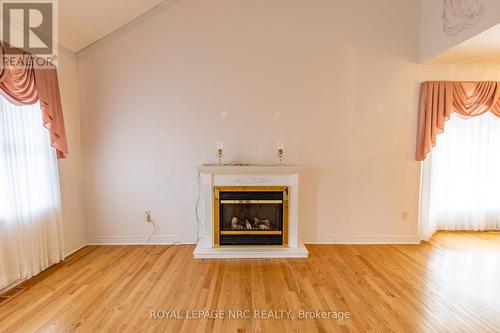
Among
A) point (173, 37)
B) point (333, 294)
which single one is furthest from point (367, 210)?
point (173, 37)

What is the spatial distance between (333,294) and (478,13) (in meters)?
2.98

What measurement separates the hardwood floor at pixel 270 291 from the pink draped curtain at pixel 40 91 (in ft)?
4.84

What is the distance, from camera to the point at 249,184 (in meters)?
3.07

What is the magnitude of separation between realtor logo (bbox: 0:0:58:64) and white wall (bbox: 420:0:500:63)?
4090 mm

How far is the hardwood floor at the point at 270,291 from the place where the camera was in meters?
1.90

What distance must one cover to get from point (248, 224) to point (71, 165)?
2382 millimetres

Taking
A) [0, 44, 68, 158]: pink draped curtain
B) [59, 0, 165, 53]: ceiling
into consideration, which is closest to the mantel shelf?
[0, 44, 68, 158]: pink draped curtain

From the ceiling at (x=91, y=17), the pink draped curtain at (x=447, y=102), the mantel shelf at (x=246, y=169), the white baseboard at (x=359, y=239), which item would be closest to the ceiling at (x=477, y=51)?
the pink draped curtain at (x=447, y=102)

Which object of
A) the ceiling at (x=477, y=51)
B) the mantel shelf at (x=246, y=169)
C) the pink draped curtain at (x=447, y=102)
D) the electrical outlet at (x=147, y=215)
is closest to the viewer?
the ceiling at (x=477, y=51)

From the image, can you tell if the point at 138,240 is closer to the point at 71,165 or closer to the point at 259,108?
the point at 71,165

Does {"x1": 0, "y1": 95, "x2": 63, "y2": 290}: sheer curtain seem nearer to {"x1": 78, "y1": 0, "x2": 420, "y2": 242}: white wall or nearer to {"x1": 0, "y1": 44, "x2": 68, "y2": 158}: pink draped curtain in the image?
{"x1": 0, "y1": 44, "x2": 68, "y2": 158}: pink draped curtain

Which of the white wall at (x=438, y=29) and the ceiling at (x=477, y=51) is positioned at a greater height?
the white wall at (x=438, y=29)

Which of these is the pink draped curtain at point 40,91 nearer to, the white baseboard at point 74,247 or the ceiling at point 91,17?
the ceiling at point 91,17

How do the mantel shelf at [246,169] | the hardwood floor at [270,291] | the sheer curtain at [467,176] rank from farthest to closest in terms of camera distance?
the sheer curtain at [467,176] < the mantel shelf at [246,169] < the hardwood floor at [270,291]
